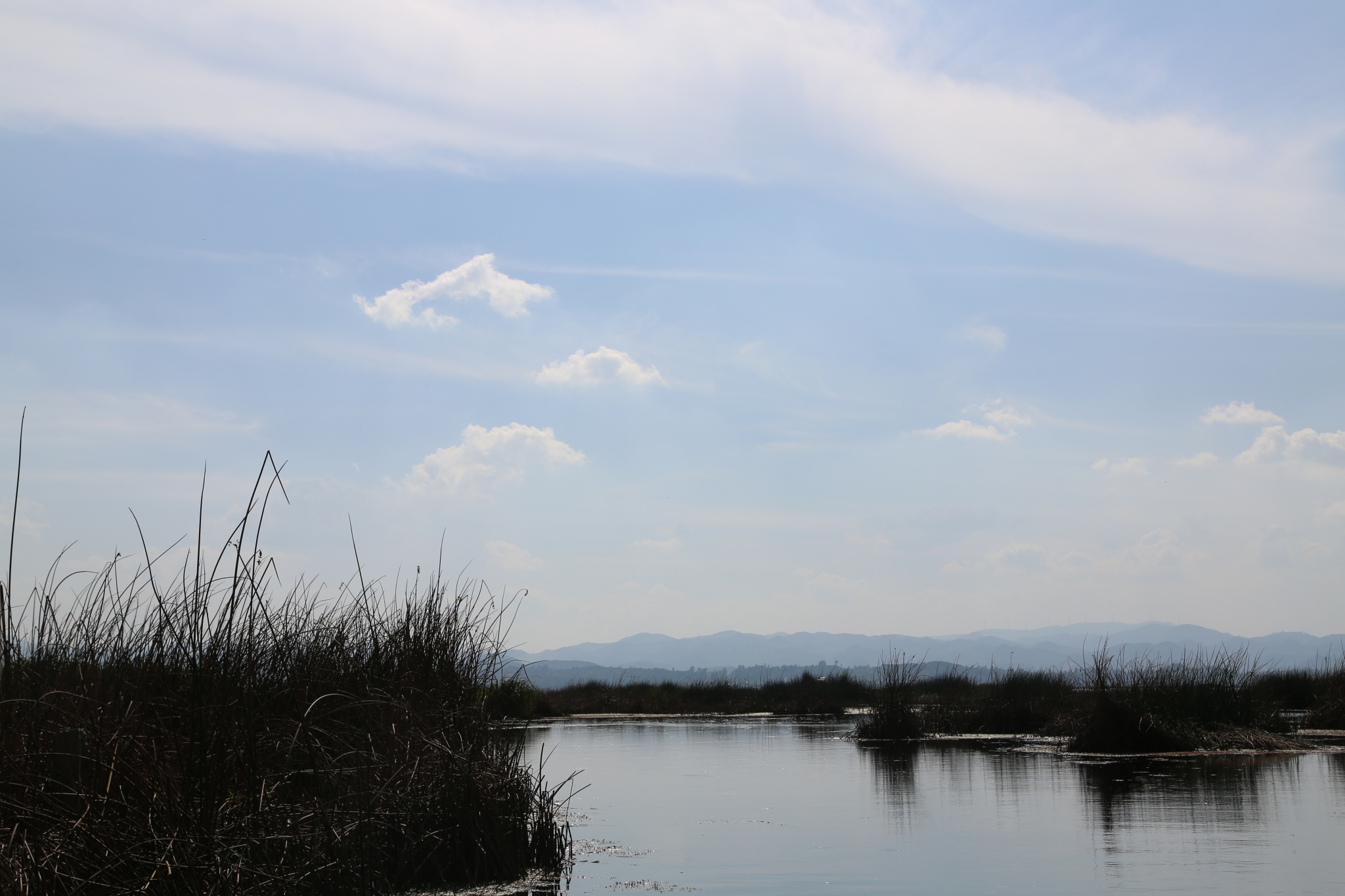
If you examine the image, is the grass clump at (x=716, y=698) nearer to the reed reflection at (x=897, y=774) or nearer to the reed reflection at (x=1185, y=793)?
the reed reflection at (x=897, y=774)

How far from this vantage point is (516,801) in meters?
7.74

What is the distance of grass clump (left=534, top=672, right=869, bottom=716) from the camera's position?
31.0 m

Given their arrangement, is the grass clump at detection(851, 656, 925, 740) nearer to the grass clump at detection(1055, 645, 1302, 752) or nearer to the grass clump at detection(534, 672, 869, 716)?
the grass clump at detection(1055, 645, 1302, 752)

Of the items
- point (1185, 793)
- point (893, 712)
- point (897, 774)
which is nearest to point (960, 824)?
point (1185, 793)

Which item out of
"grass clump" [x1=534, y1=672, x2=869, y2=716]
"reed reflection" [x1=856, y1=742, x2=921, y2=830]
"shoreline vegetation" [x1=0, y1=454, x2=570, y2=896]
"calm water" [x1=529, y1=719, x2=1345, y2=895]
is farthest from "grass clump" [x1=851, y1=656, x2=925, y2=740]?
"shoreline vegetation" [x1=0, y1=454, x2=570, y2=896]

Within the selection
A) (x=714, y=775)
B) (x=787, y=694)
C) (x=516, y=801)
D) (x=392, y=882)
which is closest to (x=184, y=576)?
(x=392, y=882)

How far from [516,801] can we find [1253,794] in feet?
26.4

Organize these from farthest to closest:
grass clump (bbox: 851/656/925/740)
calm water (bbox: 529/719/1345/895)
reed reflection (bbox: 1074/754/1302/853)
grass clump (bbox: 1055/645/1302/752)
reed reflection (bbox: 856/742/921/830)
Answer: grass clump (bbox: 851/656/925/740)
grass clump (bbox: 1055/645/1302/752)
reed reflection (bbox: 856/742/921/830)
reed reflection (bbox: 1074/754/1302/853)
calm water (bbox: 529/719/1345/895)

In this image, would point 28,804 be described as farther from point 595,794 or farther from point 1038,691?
point 1038,691

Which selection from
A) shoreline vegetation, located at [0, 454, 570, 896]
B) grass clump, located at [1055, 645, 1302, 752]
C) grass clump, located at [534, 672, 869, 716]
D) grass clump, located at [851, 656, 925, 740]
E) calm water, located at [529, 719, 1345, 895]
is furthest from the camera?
grass clump, located at [534, 672, 869, 716]

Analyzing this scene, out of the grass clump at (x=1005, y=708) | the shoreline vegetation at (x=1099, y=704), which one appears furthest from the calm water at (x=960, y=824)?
the grass clump at (x=1005, y=708)

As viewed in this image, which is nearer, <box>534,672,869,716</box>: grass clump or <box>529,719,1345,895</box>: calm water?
<box>529,719,1345,895</box>: calm water

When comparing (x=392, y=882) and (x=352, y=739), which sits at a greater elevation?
(x=352, y=739)

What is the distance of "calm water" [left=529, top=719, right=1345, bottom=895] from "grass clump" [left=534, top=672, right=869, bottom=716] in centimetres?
1424
